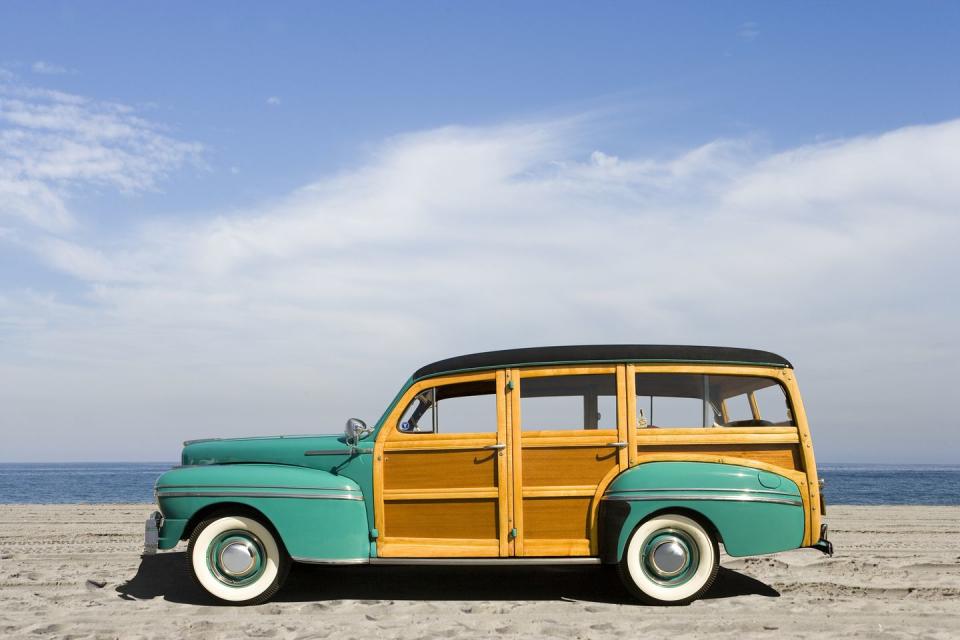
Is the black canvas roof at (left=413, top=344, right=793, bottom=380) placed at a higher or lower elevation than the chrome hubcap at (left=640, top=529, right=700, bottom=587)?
higher

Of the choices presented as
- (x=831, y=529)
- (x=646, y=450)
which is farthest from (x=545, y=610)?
(x=831, y=529)

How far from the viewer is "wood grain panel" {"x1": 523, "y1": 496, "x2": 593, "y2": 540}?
6.32m

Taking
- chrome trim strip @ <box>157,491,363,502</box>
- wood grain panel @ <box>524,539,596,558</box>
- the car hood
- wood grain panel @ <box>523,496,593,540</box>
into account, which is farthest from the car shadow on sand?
the car hood

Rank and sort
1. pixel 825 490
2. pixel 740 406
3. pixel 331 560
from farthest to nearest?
pixel 825 490 → pixel 740 406 → pixel 331 560

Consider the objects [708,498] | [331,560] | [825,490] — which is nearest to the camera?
[708,498]

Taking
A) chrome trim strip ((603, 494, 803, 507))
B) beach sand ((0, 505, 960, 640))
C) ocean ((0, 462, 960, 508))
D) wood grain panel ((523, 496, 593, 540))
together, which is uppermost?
chrome trim strip ((603, 494, 803, 507))

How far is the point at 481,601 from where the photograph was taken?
641 centimetres

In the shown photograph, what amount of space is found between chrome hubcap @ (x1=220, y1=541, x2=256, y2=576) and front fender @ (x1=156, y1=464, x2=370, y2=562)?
325 mm

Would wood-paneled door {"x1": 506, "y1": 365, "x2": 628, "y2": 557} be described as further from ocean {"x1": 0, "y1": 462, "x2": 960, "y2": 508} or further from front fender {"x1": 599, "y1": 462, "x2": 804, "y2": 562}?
ocean {"x1": 0, "y1": 462, "x2": 960, "y2": 508}

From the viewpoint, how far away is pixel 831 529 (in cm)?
1199

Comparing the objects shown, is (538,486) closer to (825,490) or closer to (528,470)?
(528,470)

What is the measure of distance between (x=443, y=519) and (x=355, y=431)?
0.99 metres

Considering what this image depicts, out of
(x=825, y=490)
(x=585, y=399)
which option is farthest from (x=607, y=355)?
(x=825, y=490)

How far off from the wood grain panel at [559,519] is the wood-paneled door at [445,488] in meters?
0.21
